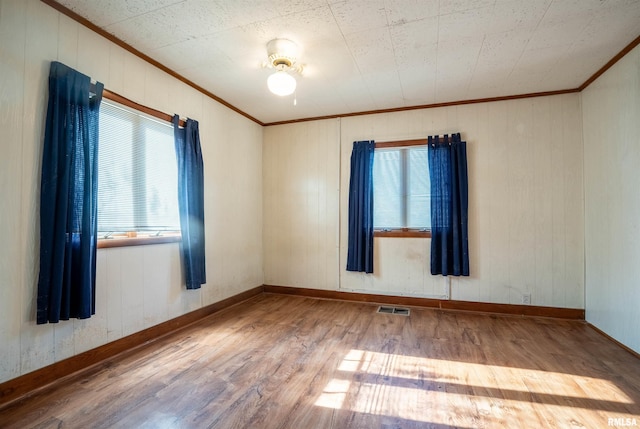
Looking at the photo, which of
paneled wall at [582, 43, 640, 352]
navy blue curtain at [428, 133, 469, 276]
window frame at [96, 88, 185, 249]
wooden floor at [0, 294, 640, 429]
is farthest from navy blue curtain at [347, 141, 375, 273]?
paneled wall at [582, 43, 640, 352]

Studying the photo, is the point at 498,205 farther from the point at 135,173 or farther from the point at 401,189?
the point at 135,173

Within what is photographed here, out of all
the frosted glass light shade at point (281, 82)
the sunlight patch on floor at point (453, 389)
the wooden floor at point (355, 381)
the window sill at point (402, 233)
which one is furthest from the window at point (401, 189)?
the sunlight patch on floor at point (453, 389)

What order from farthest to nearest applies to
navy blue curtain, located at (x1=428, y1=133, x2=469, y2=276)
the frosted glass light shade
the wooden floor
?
navy blue curtain, located at (x1=428, y1=133, x2=469, y2=276) < the frosted glass light shade < the wooden floor

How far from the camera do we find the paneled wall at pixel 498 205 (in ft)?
10.7

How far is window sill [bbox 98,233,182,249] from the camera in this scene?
2.26m

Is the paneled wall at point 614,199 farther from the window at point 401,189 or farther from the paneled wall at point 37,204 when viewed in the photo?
the paneled wall at point 37,204

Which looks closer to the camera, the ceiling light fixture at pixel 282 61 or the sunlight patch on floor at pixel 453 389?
the sunlight patch on floor at pixel 453 389

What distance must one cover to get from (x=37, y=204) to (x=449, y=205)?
12.4 feet

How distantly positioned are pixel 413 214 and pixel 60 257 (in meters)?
3.46

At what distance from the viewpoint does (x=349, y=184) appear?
4023mm

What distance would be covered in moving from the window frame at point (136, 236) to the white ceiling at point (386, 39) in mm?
475

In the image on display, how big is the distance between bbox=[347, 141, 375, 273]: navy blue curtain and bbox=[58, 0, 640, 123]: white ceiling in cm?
84

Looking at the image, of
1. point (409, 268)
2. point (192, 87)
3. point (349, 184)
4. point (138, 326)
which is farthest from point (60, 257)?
point (409, 268)

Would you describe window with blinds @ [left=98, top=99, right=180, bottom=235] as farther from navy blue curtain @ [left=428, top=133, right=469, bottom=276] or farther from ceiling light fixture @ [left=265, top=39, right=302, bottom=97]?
navy blue curtain @ [left=428, top=133, right=469, bottom=276]
